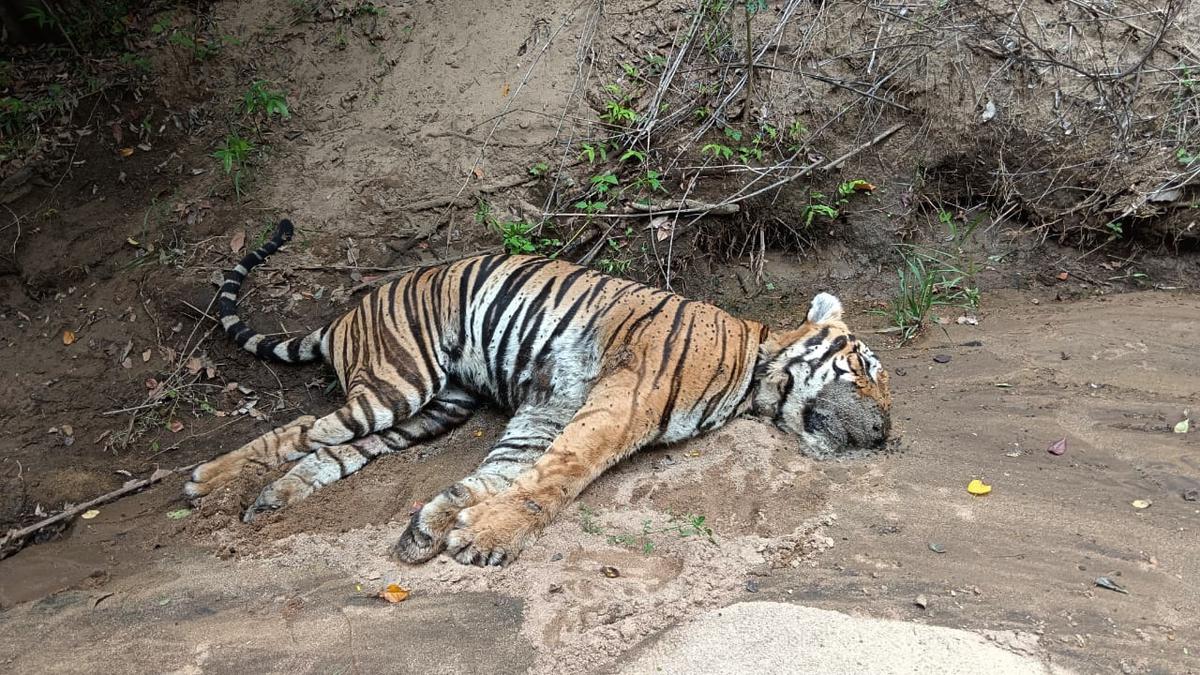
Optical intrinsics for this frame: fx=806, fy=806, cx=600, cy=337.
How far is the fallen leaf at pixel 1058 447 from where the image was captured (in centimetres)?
371

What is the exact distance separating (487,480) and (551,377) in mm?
722

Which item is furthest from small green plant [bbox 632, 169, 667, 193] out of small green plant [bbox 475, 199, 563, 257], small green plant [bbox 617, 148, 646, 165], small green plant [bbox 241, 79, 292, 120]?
small green plant [bbox 241, 79, 292, 120]

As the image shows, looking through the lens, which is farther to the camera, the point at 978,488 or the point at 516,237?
the point at 516,237

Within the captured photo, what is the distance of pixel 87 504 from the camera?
4105 mm

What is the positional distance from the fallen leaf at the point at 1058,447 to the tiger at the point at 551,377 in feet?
2.37

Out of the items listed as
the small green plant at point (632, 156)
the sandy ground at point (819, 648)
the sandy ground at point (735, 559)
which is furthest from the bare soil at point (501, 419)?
the small green plant at point (632, 156)

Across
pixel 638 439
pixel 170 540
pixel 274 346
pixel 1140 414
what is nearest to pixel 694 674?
pixel 638 439

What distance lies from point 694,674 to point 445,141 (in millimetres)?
4246

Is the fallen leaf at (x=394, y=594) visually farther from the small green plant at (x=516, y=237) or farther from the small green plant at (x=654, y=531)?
the small green plant at (x=516, y=237)

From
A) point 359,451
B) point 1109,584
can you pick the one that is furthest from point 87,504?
point 1109,584

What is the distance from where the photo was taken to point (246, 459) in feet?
13.6

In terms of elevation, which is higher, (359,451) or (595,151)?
(595,151)

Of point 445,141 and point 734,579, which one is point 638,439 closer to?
point 734,579

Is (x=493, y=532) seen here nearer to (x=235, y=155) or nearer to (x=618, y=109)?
(x=618, y=109)
